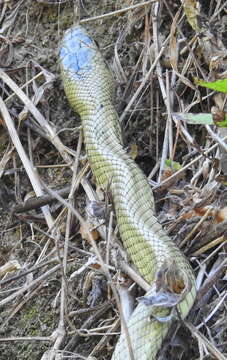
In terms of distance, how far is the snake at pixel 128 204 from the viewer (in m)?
2.78

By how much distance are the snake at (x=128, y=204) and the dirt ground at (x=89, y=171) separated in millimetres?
71

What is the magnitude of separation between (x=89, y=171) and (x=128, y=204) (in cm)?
49

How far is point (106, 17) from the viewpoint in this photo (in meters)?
4.36

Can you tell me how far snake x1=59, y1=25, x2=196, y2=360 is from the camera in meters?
2.78

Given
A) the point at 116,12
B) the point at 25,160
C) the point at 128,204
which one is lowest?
the point at 128,204

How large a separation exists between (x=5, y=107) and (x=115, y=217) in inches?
44.5

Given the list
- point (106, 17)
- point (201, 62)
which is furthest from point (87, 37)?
point (201, 62)

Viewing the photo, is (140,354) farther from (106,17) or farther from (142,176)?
(106,17)

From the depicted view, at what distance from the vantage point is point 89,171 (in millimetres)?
3820

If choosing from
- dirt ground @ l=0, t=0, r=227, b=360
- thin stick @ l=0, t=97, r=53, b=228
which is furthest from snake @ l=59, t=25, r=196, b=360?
thin stick @ l=0, t=97, r=53, b=228

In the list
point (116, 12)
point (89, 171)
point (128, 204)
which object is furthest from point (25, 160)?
point (116, 12)

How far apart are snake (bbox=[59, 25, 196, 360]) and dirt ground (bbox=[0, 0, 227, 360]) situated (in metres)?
0.07

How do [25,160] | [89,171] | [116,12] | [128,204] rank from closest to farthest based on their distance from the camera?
1. [128,204]
2. [89,171]
3. [25,160]
4. [116,12]

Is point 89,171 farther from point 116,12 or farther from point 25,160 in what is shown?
point 116,12
